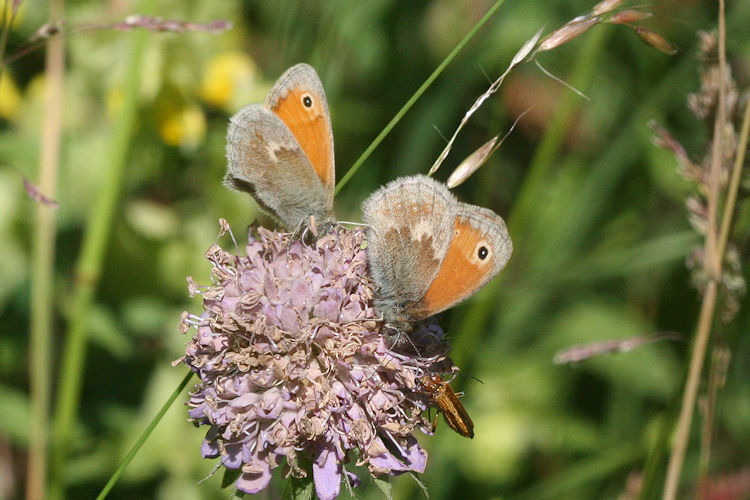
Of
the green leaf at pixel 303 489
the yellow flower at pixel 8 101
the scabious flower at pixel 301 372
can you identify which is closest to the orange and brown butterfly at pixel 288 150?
the scabious flower at pixel 301 372

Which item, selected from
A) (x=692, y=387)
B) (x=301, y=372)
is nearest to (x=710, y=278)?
(x=692, y=387)

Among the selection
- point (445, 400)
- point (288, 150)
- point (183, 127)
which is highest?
point (288, 150)

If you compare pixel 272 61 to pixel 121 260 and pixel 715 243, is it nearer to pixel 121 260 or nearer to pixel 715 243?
pixel 121 260

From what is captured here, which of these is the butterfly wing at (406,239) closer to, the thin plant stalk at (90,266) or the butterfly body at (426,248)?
the butterfly body at (426,248)

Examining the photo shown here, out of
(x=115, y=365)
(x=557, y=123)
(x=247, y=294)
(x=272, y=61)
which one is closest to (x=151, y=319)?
(x=115, y=365)

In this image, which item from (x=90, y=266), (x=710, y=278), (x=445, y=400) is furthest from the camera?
(x=90, y=266)

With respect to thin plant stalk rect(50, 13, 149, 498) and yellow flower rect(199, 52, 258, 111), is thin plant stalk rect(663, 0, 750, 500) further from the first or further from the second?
yellow flower rect(199, 52, 258, 111)

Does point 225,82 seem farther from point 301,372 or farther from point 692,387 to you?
point 692,387
